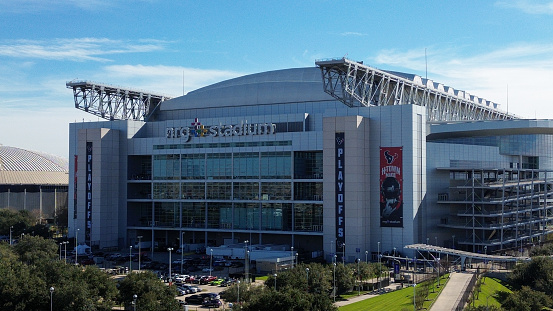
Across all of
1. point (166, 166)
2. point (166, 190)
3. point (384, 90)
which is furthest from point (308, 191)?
point (166, 166)

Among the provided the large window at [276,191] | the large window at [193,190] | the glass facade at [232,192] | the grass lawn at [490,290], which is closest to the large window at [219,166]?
the glass facade at [232,192]

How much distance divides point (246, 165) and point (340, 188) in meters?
23.0

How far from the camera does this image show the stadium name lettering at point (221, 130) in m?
130

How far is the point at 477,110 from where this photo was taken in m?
186

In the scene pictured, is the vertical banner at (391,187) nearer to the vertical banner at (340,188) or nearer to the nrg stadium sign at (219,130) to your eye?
the vertical banner at (340,188)

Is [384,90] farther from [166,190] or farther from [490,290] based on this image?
[490,290]

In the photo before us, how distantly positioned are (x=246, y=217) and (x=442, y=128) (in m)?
40.3

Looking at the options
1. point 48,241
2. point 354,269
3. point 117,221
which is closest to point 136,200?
point 117,221

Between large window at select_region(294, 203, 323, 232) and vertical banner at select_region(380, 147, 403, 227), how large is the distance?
13253 mm

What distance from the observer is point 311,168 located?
413ft

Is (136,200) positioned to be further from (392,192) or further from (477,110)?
(477,110)

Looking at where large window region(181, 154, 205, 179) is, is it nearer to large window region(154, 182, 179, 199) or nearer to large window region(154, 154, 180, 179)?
large window region(154, 154, 180, 179)

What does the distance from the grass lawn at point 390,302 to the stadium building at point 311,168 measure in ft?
80.2

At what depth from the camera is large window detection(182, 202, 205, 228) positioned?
451 ft
